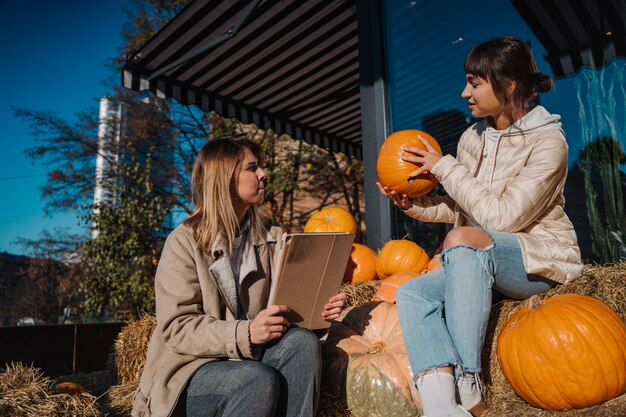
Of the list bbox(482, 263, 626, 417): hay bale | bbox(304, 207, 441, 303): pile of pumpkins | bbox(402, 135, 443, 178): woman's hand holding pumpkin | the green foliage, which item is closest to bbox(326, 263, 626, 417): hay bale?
bbox(482, 263, 626, 417): hay bale

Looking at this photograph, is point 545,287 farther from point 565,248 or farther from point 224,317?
point 224,317

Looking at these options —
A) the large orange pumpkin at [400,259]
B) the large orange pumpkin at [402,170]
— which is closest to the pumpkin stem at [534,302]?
the large orange pumpkin at [402,170]

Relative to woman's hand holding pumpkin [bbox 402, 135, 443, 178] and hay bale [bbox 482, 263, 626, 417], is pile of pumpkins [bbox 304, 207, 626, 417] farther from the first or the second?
woman's hand holding pumpkin [bbox 402, 135, 443, 178]

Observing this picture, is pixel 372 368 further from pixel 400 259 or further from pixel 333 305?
pixel 400 259

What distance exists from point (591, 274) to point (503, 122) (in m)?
0.76

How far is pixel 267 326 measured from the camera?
5.21 feet

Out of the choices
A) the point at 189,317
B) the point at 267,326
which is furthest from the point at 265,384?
the point at 189,317

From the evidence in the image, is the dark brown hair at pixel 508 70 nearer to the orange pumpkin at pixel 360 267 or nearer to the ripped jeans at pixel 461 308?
the ripped jeans at pixel 461 308

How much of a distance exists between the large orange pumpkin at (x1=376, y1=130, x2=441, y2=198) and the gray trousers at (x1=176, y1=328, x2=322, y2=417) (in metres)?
1.09

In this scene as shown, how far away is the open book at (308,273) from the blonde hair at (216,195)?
29 centimetres

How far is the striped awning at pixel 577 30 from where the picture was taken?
2.76 meters

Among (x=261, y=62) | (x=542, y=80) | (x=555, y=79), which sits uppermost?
(x=261, y=62)

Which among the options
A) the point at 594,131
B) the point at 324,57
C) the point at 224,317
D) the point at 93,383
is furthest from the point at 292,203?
the point at 224,317

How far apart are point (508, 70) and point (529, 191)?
0.58 m
